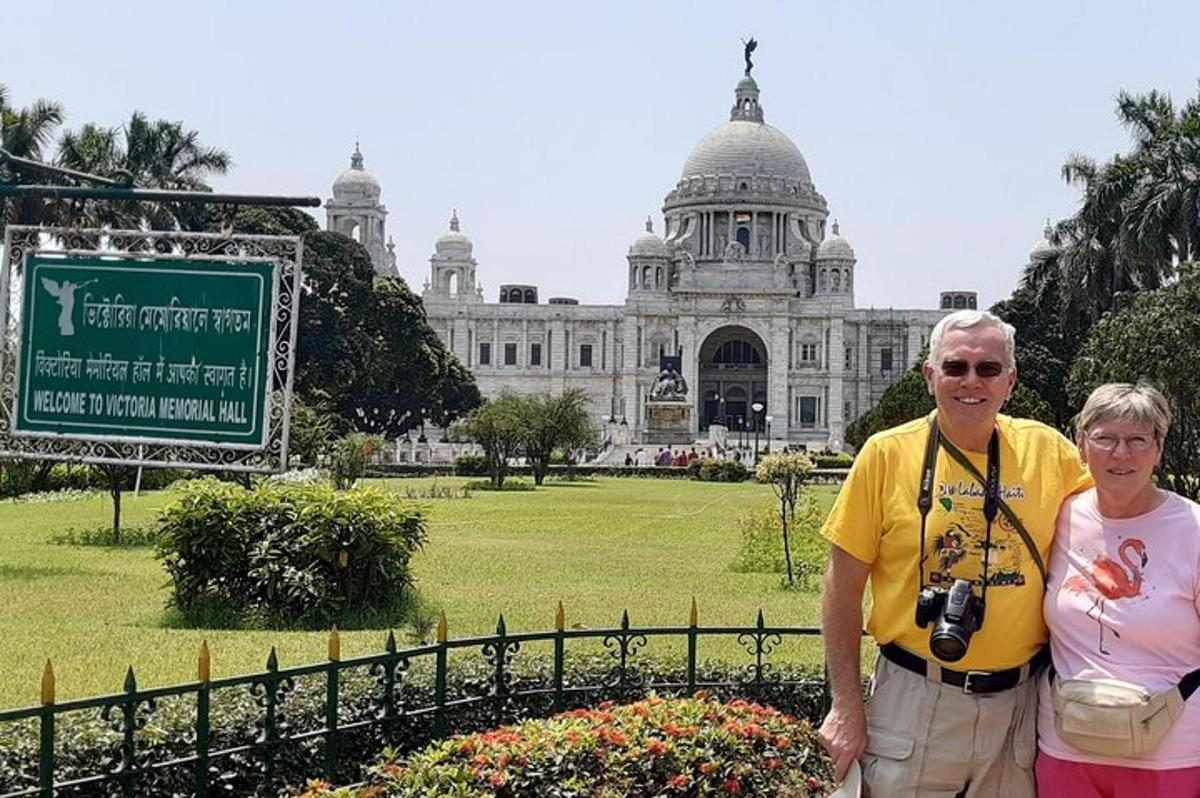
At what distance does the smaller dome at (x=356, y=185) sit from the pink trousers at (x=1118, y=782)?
86.5 meters

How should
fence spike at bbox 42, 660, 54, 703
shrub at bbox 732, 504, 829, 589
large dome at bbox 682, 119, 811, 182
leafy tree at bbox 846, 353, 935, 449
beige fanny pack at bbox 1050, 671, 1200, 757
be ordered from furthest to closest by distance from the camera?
large dome at bbox 682, 119, 811, 182, leafy tree at bbox 846, 353, 935, 449, shrub at bbox 732, 504, 829, 589, fence spike at bbox 42, 660, 54, 703, beige fanny pack at bbox 1050, 671, 1200, 757

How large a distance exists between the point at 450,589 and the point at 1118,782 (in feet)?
37.1

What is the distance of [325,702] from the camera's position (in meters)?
7.31

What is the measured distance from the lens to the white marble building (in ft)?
291

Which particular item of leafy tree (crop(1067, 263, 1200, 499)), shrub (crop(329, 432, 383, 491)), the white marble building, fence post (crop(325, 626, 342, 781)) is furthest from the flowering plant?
the white marble building

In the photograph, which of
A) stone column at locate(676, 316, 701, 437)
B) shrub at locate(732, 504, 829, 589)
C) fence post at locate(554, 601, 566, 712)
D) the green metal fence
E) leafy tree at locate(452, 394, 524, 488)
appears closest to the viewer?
the green metal fence

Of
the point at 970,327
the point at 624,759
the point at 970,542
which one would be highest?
the point at 970,327

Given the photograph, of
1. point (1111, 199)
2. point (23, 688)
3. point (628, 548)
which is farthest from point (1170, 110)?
point (23, 688)

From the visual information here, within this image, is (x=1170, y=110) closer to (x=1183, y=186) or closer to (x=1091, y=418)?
(x=1183, y=186)

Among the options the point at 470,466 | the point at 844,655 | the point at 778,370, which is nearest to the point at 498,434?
the point at 470,466

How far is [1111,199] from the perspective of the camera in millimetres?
35031

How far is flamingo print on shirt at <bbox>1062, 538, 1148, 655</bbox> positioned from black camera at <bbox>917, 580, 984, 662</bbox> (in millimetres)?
279

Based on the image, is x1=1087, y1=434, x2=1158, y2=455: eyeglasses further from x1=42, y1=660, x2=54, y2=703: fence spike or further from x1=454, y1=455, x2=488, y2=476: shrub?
x1=454, y1=455, x2=488, y2=476: shrub

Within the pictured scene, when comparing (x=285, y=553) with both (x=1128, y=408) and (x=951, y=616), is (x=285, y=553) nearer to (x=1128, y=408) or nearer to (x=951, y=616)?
(x=951, y=616)
